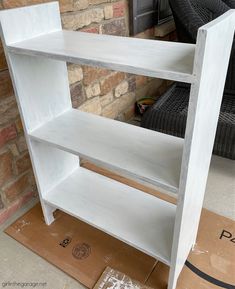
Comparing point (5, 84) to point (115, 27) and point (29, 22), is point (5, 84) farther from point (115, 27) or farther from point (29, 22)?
point (115, 27)

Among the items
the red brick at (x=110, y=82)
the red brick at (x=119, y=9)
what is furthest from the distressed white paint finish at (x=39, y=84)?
the red brick at (x=119, y=9)

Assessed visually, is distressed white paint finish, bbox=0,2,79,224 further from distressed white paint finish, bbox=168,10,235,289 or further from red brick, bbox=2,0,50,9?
distressed white paint finish, bbox=168,10,235,289

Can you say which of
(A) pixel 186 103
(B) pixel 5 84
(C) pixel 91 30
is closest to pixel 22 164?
(B) pixel 5 84

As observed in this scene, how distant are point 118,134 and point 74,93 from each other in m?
0.56

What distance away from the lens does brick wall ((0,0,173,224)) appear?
1259mm

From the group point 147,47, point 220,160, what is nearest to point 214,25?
point 147,47

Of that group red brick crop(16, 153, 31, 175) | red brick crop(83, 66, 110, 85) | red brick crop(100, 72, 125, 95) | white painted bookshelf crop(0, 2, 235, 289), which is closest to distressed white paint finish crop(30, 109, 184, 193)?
white painted bookshelf crop(0, 2, 235, 289)

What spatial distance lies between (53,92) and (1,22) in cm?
35

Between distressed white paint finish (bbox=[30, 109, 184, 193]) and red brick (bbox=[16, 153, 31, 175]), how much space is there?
0.31 metres

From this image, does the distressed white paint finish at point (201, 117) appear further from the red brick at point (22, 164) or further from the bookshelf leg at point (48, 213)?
the red brick at point (22, 164)

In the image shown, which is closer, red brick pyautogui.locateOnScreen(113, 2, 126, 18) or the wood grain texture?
the wood grain texture

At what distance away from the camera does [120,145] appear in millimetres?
1045

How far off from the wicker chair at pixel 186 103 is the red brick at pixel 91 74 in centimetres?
39

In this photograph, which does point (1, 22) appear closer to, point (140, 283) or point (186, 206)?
point (186, 206)
